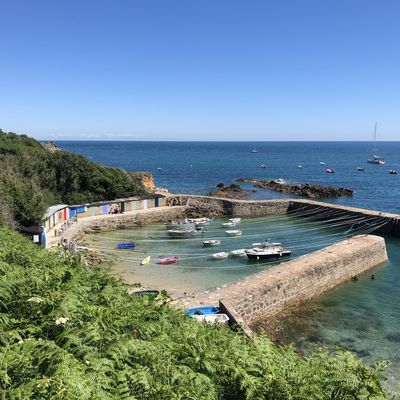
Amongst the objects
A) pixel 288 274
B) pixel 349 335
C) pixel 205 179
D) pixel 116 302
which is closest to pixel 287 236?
pixel 288 274

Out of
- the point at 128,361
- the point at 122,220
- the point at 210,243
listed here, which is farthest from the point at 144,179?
the point at 128,361

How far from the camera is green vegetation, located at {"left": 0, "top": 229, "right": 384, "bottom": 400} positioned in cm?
420

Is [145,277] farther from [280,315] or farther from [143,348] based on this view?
[143,348]

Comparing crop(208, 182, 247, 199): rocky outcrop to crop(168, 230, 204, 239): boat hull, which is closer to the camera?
crop(168, 230, 204, 239): boat hull

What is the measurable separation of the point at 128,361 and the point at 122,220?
3509cm

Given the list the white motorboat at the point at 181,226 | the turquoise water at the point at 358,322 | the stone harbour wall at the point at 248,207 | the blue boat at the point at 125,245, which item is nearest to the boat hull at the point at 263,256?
the turquoise water at the point at 358,322

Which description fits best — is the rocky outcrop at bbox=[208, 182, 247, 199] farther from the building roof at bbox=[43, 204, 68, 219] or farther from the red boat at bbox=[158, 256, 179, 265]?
the red boat at bbox=[158, 256, 179, 265]

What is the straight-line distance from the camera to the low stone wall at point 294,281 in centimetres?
1842

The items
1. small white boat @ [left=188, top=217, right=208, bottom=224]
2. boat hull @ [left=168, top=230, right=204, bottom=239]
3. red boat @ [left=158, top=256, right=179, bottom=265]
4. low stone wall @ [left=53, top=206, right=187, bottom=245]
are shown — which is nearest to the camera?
red boat @ [left=158, top=256, right=179, bottom=265]

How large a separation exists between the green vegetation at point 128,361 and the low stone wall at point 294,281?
35.0 feet

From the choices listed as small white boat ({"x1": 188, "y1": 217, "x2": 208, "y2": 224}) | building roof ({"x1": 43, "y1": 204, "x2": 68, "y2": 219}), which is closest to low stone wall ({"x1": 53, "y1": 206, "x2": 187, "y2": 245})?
building roof ({"x1": 43, "y1": 204, "x2": 68, "y2": 219})

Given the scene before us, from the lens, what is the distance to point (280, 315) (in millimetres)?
19984

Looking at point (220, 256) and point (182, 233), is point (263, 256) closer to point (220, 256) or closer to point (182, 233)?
point (220, 256)

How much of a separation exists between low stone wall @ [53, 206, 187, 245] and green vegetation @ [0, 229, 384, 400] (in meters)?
25.8
